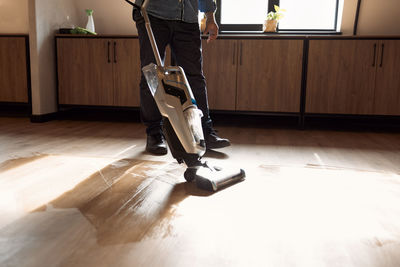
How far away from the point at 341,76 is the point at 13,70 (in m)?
2.82

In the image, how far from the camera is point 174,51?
6.57 feet

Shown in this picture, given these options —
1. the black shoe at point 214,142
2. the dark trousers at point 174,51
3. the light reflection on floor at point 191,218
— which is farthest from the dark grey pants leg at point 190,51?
the light reflection on floor at point 191,218

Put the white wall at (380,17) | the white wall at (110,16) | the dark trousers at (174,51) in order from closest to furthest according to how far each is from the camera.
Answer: the dark trousers at (174,51), the white wall at (380,17), the white wall at (110,16)

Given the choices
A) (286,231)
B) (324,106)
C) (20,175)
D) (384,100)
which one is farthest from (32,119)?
(384,100)

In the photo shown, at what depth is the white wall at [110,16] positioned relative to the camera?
3518 millimetres

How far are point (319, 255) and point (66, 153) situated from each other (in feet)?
4.80

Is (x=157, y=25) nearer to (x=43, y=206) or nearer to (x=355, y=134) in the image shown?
(x=43, y=206)

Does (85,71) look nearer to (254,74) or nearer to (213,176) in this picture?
(254,74)

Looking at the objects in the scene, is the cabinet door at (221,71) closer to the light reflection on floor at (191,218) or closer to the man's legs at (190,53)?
the man's legs at (190,53)

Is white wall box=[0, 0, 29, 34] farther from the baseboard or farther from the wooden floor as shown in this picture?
the wooden floor

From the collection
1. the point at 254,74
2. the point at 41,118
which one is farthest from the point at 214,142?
the point at 41,118

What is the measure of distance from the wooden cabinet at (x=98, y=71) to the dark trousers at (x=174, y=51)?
121 centimetres

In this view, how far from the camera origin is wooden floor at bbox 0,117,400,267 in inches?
35.3

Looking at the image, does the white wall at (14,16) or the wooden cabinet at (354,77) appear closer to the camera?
the wooden cabinet at (354,77)
